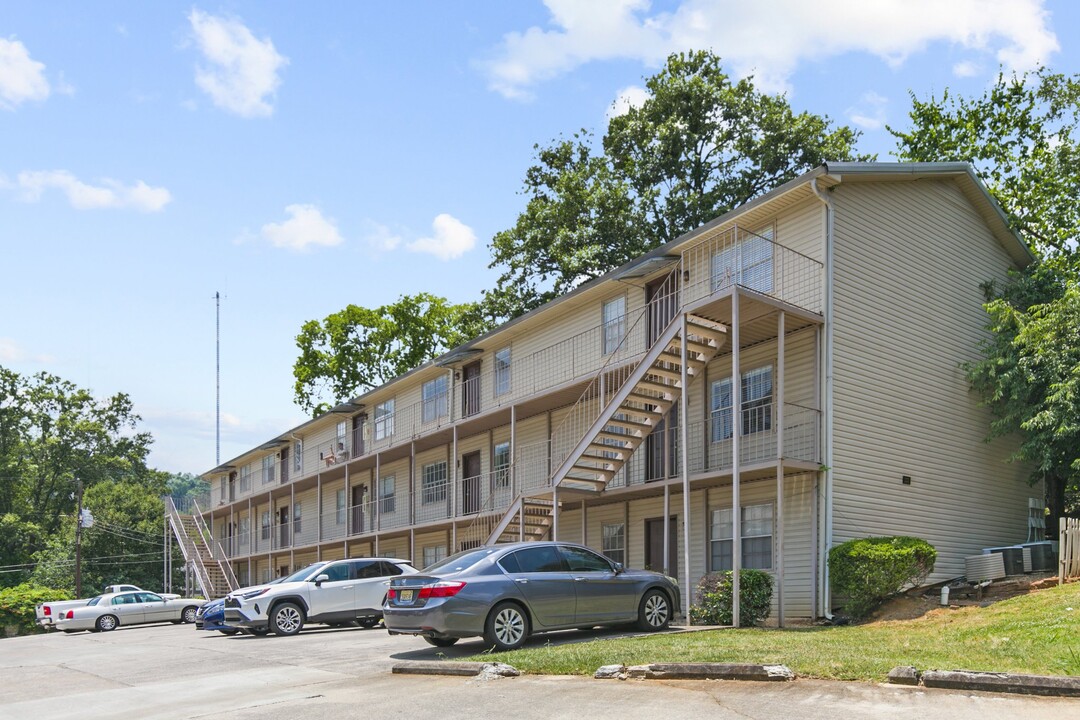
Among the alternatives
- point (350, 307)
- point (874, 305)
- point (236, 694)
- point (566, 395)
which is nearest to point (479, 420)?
point (566, 395)

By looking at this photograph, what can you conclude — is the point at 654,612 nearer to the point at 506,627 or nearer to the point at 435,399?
the point at 506,627

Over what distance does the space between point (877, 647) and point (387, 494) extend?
25520 mm

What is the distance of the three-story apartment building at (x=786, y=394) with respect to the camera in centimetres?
1825

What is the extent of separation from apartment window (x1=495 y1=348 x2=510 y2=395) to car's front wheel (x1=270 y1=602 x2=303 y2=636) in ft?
31.2

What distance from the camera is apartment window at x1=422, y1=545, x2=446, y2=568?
102 feet

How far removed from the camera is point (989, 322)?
2262 cm

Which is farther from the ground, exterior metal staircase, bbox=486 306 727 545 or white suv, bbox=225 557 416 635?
exterior metal staircase, bbox=486 306 727 545

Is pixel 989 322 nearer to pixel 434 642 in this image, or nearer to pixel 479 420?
pixel 479 420

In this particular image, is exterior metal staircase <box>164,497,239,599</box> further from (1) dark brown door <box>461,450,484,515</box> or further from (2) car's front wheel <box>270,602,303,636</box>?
(2) car's front wheel <box>270,602,303,636</box>

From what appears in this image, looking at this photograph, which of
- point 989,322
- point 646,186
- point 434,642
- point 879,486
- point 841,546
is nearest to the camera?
point 434,642

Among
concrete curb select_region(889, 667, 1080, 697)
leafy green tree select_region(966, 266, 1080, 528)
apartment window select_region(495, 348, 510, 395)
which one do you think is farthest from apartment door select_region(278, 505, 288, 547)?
concrete curb select_region(889, 667, 1080, 697)

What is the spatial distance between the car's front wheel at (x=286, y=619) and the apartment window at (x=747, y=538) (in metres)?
7.83

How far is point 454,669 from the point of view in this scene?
38.1 ft

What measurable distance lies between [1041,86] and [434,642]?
24.1 m
